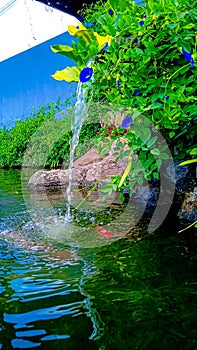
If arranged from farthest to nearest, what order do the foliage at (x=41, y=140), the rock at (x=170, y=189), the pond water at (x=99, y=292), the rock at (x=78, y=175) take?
the foliage at (x=41, y=140)
the rock at (x=78, y=175)
the rock at (x=170, y=189)
the pond water at (x=99, y=292)

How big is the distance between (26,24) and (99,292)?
39.8 ft

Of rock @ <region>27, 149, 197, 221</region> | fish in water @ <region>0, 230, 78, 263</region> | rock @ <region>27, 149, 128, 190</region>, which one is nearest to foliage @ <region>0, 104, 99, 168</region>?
rock @ <region>27, 149, 128, 190</region>

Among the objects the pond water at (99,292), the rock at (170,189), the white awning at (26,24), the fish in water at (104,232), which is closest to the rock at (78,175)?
the rock at (170,189)

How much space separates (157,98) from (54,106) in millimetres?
9585

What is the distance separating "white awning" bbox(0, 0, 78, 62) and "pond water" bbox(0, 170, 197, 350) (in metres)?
9.73

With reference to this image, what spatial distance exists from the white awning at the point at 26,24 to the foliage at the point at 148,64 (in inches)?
369

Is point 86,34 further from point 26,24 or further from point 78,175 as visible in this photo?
point 26,24

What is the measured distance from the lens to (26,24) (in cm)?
1214

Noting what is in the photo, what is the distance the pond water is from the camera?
46.8 inches

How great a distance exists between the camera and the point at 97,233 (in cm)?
258

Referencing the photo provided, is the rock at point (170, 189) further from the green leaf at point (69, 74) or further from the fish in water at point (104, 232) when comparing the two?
the green leaf at point (69, 74)

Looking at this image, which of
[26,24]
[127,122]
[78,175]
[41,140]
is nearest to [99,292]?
[127,122]

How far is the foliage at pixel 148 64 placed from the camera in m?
1.84

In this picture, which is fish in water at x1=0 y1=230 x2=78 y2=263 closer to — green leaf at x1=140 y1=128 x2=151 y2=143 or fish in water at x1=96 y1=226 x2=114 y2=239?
fish in water at x1=96 y1=226 x2=114 y2=239
